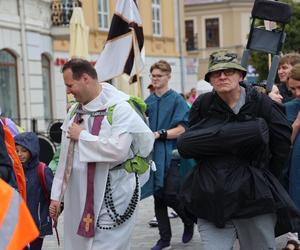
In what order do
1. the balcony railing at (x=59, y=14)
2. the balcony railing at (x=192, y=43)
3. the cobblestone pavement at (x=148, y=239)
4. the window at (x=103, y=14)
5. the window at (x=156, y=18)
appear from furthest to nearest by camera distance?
the balcony railing at (x=192, y=43)
the window at (x=156, y=18)
the window at (x=103, y=14)
the balcony railing at (x=59, y=14)
the cobblestone pavement at (x=148, y=239)

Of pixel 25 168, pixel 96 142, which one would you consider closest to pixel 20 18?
pixel 25 168

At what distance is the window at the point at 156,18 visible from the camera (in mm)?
33781

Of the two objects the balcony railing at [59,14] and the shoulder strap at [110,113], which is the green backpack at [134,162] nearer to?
the shoulder strap at [110,113]

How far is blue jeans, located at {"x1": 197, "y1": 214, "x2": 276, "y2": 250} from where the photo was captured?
4797mm

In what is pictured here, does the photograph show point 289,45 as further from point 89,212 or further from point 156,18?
point 89,212

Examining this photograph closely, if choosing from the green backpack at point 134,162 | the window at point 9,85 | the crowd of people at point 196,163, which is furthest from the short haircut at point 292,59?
the window at point 9,85

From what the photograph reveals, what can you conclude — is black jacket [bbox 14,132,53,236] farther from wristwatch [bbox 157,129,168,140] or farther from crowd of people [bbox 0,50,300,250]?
wristwatch [bbox 157,129,168,140]

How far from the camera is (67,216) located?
525cm

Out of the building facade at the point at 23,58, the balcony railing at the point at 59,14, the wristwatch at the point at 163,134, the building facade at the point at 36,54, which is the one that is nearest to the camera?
the wristwatch at the point at 163,134

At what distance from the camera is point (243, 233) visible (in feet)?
15.9

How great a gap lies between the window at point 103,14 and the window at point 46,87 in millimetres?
5853

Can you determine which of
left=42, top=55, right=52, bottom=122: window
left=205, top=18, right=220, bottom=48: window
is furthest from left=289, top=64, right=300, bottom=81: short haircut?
left=205, top=18, right=220, bottom=48: window

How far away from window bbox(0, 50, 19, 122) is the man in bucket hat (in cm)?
1577

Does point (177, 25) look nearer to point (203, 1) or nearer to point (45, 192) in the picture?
point (203, 1)
